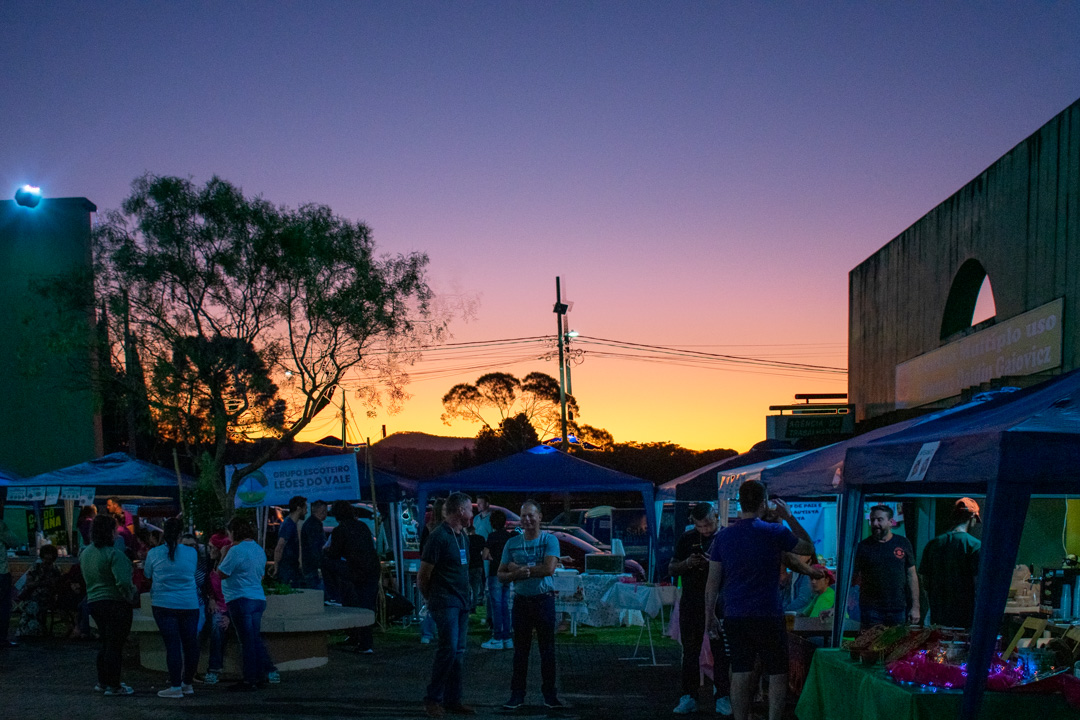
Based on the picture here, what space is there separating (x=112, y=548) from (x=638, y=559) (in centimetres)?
1627

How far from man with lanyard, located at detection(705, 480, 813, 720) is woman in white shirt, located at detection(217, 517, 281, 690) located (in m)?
5.16

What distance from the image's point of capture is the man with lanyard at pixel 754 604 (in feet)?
23.0

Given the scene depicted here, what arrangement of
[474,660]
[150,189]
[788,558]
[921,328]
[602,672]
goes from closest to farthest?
[788,558], [602,672], [474,660], [921,328], [150,189]

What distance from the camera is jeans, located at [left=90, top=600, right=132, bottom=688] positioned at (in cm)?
1022

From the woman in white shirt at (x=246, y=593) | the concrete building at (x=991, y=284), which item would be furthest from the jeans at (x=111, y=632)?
the concrete building at (x=991, y=284)

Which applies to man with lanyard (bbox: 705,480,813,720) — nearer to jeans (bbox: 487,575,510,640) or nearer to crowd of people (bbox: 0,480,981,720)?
crowd of people (bbox: 0,480,981,720)

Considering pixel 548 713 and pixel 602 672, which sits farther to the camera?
pixel 602 672

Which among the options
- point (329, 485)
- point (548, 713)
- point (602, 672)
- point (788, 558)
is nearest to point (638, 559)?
point (329, 485)

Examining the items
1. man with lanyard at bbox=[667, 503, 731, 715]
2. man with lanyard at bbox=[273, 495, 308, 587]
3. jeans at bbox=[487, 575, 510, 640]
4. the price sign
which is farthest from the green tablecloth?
man with lanyard at bbox=[273, 495, 308, 587]

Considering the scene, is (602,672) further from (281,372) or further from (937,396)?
(281,372)

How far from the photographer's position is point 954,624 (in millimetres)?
9375

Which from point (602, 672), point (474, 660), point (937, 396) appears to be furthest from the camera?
point (937, 396)

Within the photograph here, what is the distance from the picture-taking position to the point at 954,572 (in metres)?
9.39

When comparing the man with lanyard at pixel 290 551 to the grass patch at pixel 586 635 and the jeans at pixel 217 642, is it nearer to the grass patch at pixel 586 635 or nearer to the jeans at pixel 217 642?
the grass patch at pixel 586 635
